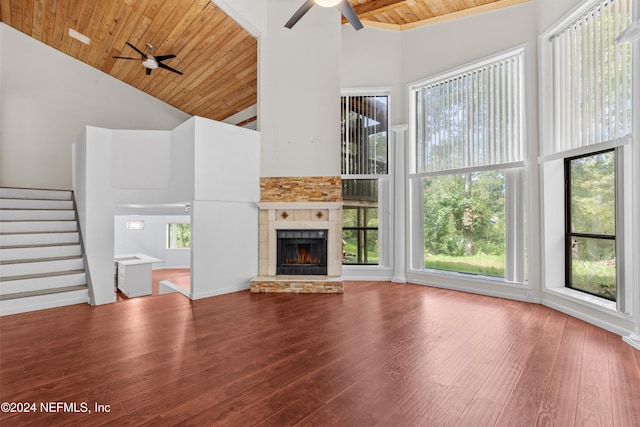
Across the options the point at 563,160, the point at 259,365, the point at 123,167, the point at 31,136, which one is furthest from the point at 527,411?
the point at 31,136

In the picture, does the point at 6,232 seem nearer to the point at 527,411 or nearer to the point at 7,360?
the point at 7,360

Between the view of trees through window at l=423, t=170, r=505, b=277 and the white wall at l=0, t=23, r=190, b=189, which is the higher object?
the white wall at l=0, t=23, r=190, b=189

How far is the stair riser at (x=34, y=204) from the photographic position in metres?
4.70

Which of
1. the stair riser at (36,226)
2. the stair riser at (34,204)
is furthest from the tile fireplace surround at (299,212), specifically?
the stair riser at (34,204)

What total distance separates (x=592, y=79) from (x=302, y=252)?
4.44 meters

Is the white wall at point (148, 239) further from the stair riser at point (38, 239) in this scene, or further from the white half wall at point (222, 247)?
the white half wall at point (222, 247)

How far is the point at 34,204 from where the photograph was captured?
16.3 feet

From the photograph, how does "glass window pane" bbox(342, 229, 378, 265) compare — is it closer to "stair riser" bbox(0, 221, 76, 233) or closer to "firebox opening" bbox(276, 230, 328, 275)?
"firebox opening" bbox(276, 230, 328, 275)

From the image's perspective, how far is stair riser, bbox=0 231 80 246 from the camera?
4152mm

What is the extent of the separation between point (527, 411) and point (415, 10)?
556cm

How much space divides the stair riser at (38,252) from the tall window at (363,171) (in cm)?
433

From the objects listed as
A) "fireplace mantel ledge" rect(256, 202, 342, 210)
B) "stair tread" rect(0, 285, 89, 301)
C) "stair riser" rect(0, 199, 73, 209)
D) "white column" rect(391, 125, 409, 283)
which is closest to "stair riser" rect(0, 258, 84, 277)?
"stair tread" rect(0, 285, 89, 301)

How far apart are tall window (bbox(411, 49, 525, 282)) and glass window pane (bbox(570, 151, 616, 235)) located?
61cm

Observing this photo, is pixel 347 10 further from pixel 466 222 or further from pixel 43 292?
pixel 43 292
